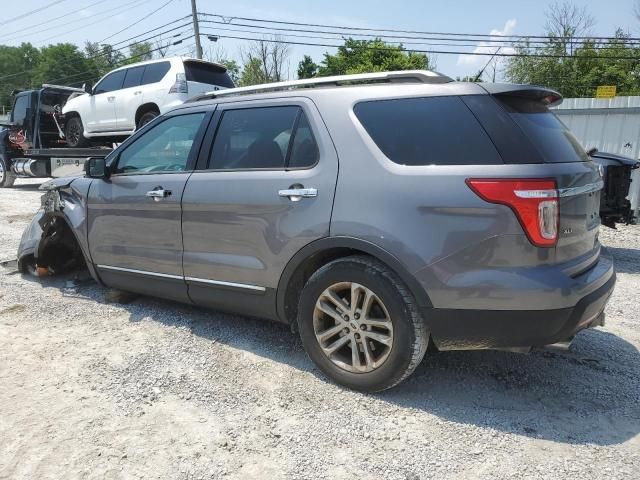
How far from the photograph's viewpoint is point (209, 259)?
3.64m

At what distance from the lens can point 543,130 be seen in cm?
280

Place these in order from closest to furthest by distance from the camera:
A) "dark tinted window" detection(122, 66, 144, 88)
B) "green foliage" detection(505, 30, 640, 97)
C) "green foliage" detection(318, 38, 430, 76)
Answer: "dark tinted window" detection(122, 66, 144, 88) → "green foliage" detection(318, 38, 430, 76) → "green foliage" detection(505, 30, 640, 97)

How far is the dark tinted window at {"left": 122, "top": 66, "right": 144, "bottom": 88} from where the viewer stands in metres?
10.1

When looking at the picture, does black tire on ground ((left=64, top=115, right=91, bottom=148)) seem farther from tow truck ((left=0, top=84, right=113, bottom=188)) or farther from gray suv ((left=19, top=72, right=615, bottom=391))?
gray suv ((left=19, top=72, right=615, bottom=391))

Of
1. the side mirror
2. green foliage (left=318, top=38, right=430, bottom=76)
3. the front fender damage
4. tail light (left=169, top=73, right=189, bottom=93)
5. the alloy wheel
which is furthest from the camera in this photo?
green foliage (left=318, top=38, right=430, bottom=76)

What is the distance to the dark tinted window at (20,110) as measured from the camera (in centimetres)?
1352

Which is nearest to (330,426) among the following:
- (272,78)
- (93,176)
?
(93,176)

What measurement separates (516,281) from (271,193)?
1.55 meters

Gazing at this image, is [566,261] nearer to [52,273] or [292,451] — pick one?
[292,451]

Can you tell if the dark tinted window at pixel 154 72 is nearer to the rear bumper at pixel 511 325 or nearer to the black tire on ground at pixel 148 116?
the black tire on ground at pixel 148 116

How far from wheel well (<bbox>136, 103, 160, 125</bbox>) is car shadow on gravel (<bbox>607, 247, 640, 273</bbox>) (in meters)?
8.07

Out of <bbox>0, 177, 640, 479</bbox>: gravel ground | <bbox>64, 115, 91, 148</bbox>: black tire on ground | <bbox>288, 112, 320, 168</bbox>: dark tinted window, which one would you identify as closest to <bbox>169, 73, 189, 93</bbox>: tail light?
<bbox>64, 115, 91, 148</bbox>: black tire on ground

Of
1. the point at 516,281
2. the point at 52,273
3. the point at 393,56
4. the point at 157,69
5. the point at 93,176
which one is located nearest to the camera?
the point at 516,281

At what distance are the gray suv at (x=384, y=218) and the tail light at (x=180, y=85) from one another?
230 inches
